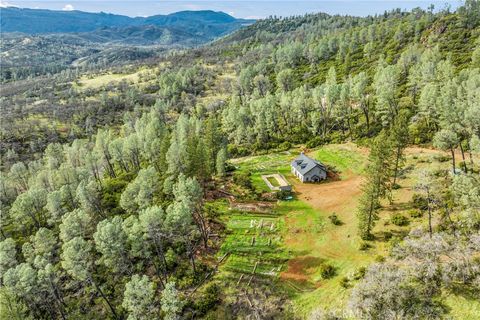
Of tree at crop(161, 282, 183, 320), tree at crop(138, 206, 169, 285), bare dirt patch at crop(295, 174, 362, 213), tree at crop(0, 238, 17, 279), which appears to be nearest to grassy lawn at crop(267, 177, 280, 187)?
bare dirt patch at crop(295, 174, 362, 213)

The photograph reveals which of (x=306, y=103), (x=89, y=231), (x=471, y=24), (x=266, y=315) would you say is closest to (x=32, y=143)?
(x=89, y=231)

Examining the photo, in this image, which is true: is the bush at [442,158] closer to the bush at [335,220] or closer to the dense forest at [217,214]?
the dense forest at [217,214]

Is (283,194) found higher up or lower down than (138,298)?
higher up

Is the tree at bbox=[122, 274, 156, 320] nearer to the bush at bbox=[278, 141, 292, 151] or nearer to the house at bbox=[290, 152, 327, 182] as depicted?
the house at bbox=[290, 152, 327, 182]

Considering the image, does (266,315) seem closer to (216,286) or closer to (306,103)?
(216,286)

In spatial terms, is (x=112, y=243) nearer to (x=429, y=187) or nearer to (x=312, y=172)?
(x=429, y=187)

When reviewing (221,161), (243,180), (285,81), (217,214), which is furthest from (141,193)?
(285,81)

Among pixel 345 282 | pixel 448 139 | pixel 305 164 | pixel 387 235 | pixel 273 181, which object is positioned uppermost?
pixel 448 139

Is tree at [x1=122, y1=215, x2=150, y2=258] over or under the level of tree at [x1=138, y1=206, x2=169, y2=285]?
under
